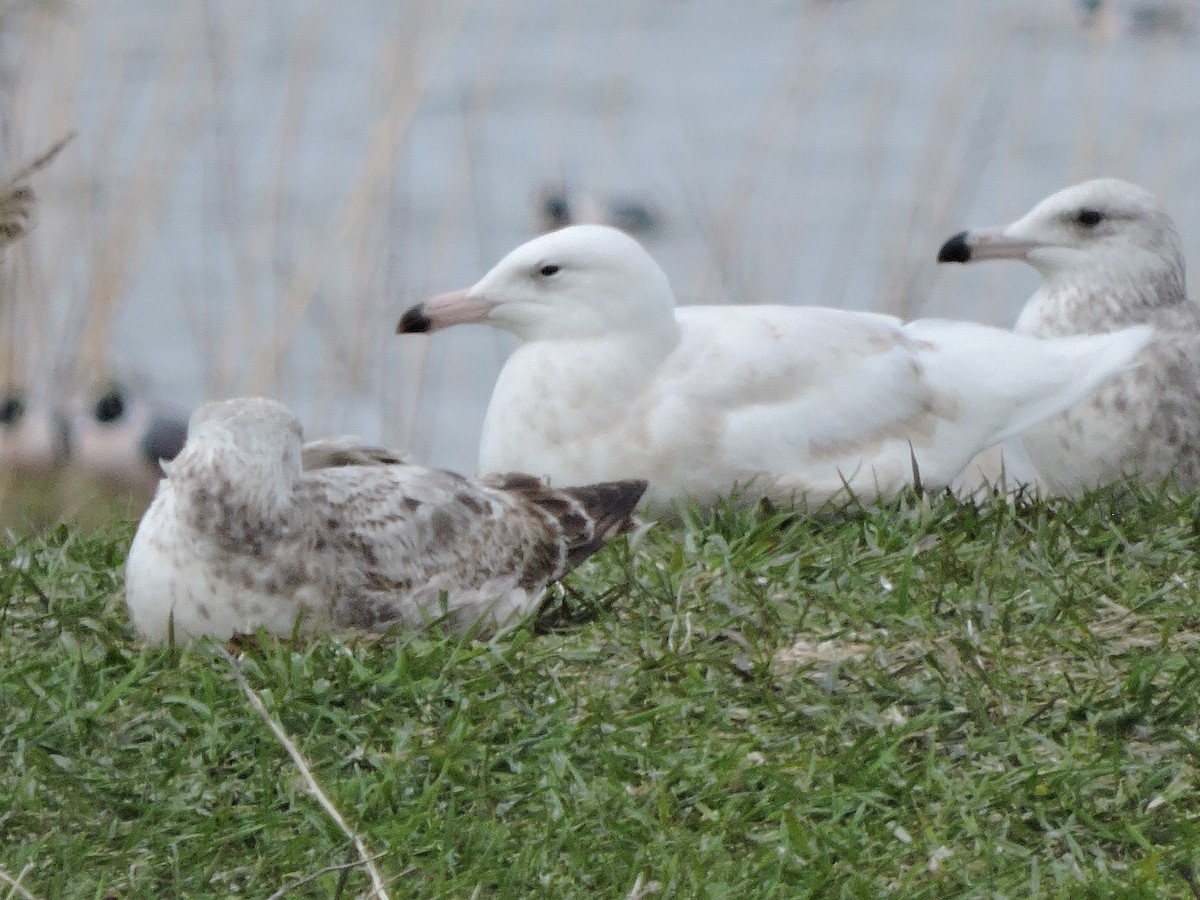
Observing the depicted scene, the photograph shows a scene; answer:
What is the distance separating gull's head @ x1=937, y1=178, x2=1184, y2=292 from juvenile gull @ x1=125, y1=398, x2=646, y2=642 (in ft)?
6.99

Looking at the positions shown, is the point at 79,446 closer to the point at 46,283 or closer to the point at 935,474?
the point at 46,283

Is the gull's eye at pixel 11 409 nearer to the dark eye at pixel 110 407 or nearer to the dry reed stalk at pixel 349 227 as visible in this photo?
the dark eye at pixel 110 407

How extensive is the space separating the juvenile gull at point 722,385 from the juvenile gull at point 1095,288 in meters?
0.16

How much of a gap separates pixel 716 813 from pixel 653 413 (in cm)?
209

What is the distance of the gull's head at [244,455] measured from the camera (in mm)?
4414

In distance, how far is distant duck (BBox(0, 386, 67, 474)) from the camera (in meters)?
7.17

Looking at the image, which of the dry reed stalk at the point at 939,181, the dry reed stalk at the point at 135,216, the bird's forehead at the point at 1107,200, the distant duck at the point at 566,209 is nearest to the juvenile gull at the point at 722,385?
the bird's forehead at the point at 1107,200

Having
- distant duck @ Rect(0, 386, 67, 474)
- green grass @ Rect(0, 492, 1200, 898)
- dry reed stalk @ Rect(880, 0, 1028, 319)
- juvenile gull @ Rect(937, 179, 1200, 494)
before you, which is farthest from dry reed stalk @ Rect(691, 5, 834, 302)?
green grass @ Rect(0, 492, 1200, 898)

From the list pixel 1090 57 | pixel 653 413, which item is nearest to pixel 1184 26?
pixel 1090 57

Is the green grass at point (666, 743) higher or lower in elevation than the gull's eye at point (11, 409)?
higher

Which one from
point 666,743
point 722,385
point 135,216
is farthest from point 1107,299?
point 135,216

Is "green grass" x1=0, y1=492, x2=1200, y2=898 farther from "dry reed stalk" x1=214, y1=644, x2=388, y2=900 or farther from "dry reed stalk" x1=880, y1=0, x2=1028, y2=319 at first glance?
"dry reed stalk" x1=880, y1=0, x2=1028, y2=319

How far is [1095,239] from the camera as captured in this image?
20.9 ft

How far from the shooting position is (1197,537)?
515 centimetres
